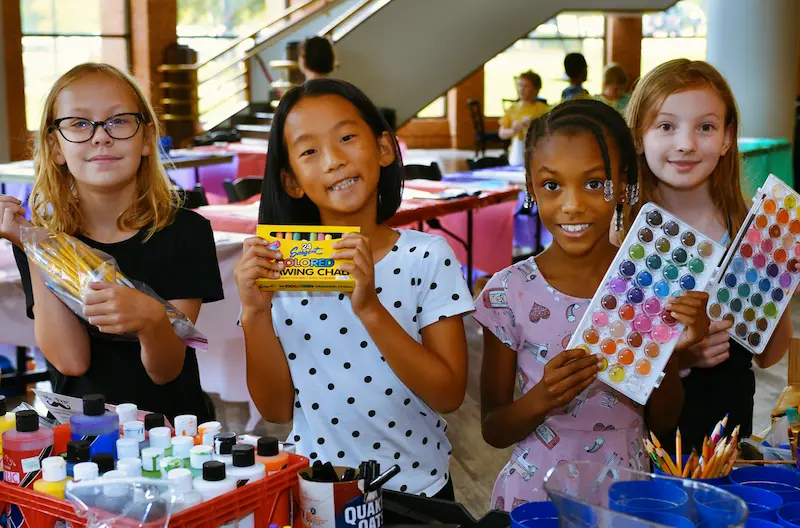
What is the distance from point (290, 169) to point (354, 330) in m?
0.32

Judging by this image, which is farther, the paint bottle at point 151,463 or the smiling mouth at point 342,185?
the smiling mouth at point 342,185

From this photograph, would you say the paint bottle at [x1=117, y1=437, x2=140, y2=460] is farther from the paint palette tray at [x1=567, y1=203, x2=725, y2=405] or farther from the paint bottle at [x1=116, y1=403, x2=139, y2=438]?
the paint palette tray at [x1=567, y1=203, x2=725, y2=405]

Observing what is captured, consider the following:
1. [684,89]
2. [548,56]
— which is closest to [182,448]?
[684,89]

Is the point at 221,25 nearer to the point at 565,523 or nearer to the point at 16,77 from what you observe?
the point at 16,77

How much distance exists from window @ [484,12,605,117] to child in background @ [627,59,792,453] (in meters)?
16.8

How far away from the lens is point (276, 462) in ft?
4.10

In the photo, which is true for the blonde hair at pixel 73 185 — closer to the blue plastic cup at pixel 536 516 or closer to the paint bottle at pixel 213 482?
the paint bottle at pixel 213 482

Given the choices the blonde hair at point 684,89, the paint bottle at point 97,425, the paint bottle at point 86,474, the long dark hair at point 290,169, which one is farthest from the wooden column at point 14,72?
the paint bottle at point 86,474

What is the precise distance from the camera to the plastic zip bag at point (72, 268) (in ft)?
5.66

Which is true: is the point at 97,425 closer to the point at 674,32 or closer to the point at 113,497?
the point at 113,497

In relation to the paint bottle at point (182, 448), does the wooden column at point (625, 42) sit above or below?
above

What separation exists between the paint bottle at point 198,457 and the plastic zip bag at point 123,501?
0.08 m

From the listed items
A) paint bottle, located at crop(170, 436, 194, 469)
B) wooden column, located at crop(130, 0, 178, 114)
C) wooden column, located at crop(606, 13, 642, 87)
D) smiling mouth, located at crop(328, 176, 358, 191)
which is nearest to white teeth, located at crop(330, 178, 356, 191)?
smiling mouth, located at crop(328, 176, 358, 191)

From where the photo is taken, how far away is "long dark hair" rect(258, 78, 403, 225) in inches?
67.8
